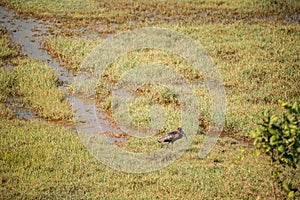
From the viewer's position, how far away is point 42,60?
13492 mm

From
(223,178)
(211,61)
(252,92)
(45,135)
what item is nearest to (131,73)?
(211,61)

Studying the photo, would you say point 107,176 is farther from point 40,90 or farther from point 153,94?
point 40,90

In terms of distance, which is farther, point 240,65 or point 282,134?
point 240,65

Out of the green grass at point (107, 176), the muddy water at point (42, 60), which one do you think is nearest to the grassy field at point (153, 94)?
the green grass at point (107, 176)

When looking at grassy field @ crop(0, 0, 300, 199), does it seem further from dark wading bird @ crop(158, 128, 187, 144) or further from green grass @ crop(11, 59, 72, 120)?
dark wading bird @ crop(158, 128, 187, 144)

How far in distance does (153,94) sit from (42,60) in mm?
4063

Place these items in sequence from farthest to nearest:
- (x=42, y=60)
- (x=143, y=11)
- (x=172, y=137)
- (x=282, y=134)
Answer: (x=143, y=11) → (x=42, y=60) → (x=172, y=137) → (x=282, y=134)

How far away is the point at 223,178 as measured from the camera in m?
7.53

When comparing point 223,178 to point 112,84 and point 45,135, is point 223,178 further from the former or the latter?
point 112,84

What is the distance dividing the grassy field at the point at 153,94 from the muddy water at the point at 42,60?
0.25 meters

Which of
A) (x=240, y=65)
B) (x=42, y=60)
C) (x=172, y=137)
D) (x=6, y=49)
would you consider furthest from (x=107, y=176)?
(x=6, y=49)

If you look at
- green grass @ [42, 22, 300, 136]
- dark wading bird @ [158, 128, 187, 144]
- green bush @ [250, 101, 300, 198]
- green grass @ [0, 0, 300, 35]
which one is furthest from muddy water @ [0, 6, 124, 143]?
green bush @ [250, 101, 300, 198]

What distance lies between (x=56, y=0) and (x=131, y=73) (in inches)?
328

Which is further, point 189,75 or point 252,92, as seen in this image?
point 189,75
